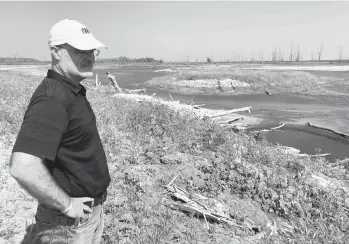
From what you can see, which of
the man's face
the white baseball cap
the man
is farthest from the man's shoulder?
the white baseball cap

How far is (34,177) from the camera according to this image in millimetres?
1803

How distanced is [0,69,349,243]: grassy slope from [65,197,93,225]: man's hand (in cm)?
213

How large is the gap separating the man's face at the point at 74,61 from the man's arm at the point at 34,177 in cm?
72

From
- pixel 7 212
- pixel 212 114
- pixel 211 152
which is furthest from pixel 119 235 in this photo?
pixel 212 114

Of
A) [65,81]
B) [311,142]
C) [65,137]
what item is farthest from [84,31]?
[311,142]

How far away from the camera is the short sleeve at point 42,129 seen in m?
1.79

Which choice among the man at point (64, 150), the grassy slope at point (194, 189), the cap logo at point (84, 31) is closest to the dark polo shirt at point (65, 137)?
the man at point (64, 150)

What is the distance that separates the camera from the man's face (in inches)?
85.1

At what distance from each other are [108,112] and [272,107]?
17.6 meters

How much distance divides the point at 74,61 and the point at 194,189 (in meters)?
4.34

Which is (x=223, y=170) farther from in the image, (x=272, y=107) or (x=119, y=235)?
(x=272, y=107)

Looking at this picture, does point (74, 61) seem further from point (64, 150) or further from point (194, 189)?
point (194, 189)

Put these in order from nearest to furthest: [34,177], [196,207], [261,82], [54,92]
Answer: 1. [34,177]
2. [54,92]
3. [196,207]
4. [261,82]

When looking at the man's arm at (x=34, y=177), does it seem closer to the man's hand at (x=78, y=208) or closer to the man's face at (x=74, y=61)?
the man's hand at (x=78, y=208)
